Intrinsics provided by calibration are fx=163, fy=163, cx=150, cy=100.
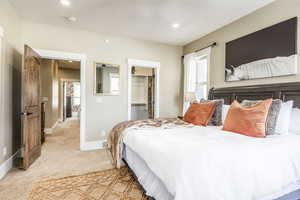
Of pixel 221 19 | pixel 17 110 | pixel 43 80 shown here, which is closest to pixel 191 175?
pixel 221 19

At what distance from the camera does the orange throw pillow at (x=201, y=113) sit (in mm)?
2713

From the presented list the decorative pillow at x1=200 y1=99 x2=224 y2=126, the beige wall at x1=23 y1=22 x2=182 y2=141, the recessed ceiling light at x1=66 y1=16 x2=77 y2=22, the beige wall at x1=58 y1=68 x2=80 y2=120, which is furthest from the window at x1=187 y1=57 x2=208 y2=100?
the beige wall at x1=58 y1=68 x2=80 y2=120

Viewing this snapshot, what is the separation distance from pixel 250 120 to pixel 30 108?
3442 millimetres

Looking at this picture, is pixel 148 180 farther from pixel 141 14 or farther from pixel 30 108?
pixel 141 14

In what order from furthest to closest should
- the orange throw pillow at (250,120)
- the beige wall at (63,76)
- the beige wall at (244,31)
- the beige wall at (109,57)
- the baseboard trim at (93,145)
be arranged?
the beige wall at (63,76) < the baseboard trim at (93,145) < the beige wall at (109,57) < the beige wall at (244,31) < the orange throw pillow at (250,120)

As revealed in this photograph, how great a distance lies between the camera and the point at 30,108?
9.42 ft

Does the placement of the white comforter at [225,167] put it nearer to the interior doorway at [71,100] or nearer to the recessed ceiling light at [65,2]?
the recessed ceiling light at [65,2]

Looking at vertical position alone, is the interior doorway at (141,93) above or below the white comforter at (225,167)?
above

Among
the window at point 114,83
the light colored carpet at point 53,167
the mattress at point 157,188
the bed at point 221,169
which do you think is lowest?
the light colored carpet at point 53,167

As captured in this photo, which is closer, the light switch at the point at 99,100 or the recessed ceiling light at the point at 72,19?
the recessed ceiling light at the point at 72,19

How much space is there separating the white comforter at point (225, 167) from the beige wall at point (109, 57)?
2.55 meters

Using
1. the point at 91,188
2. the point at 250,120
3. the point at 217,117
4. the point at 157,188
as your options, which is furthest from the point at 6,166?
the point at 250,120

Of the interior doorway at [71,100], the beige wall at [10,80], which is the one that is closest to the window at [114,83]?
the beige wall at [10,80]

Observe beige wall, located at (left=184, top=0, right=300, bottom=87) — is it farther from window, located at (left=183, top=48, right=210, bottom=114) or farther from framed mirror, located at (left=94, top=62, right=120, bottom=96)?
framed mirror, located at (left=94, top=62, right=120, bottom=96)
